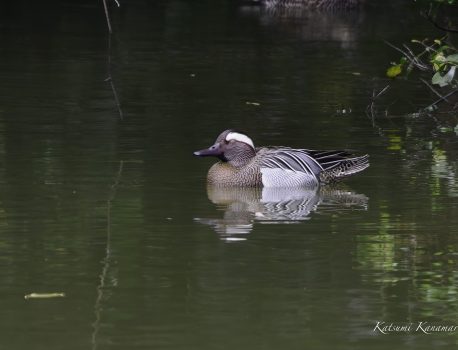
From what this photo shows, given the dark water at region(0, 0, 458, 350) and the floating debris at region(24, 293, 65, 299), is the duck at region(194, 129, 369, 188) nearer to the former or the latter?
the dark water at region(0, 0, 458, 350)

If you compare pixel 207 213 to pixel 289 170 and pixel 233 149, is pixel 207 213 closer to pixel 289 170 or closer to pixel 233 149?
pixel 289 170

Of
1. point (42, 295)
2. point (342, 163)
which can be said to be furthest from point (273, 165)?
point (42, 295)

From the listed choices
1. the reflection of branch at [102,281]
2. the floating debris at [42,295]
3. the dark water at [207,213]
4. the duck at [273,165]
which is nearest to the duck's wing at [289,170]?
the duck at [273,165]

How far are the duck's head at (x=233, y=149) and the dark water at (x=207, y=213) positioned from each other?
261 mm

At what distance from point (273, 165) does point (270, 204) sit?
1.04 meters

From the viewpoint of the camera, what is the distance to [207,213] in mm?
12250

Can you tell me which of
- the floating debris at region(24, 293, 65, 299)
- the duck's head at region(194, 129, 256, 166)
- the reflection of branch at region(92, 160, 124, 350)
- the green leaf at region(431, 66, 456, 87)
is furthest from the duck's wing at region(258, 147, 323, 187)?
the floating debris at region(24, 293, 65, 299)

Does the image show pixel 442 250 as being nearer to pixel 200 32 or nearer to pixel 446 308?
pixel 446 308

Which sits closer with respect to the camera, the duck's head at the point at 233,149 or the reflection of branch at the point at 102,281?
the reflection of branch at the point at 102,281

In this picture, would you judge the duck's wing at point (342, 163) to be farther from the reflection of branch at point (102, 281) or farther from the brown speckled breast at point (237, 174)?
the reflection of branch at point (102, 281)

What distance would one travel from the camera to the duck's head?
14.1 m

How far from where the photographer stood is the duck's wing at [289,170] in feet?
45.5

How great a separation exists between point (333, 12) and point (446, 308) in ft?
93.5

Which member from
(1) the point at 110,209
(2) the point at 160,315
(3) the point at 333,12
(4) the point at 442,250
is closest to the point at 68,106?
(1) the point at 110,209
